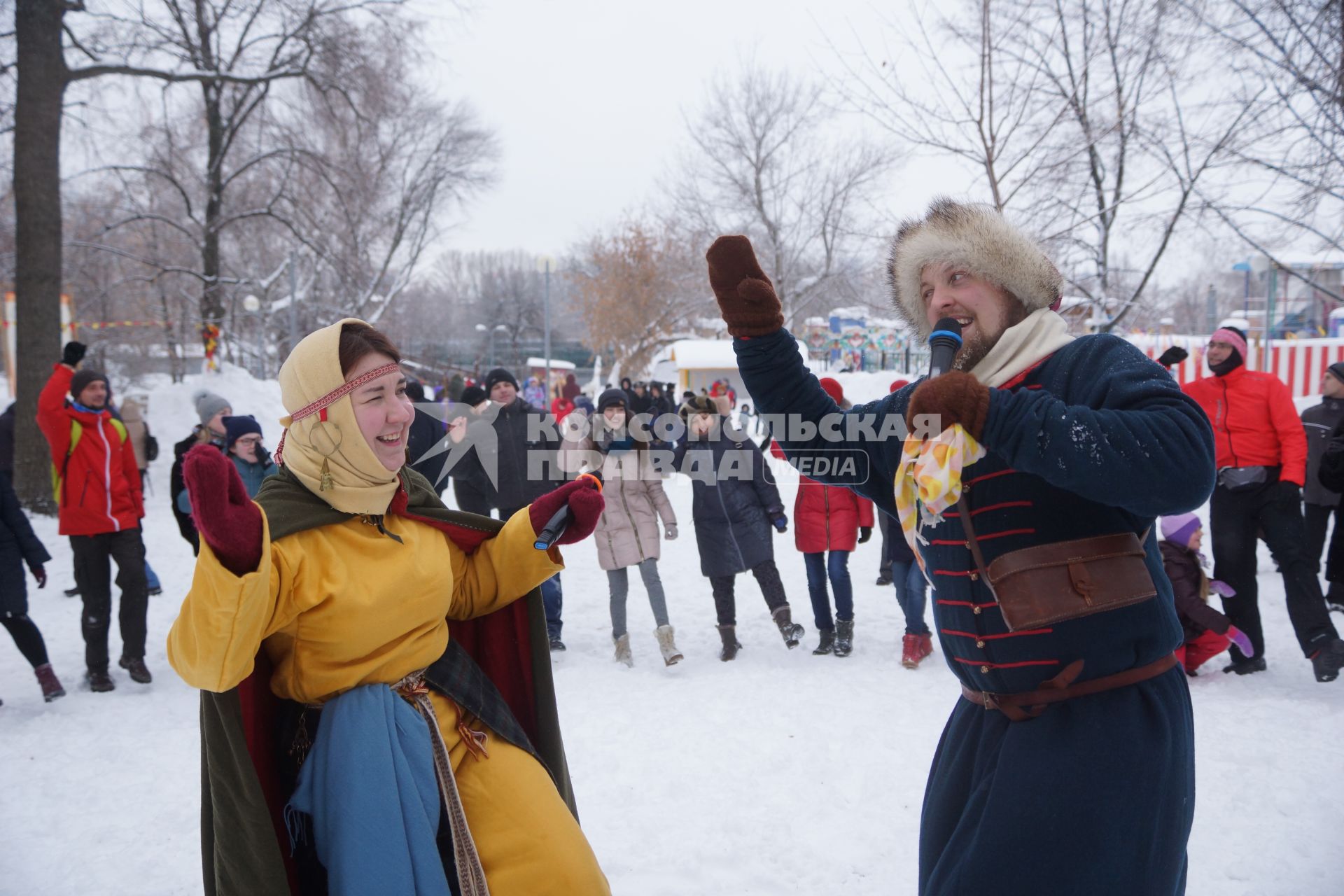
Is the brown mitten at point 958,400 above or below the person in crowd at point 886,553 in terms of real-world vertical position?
above

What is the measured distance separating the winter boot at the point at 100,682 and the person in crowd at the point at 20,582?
6.5 inches

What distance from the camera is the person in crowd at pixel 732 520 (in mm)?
6422

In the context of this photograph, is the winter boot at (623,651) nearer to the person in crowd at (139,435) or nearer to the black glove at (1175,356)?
the black glove at (1175,356)

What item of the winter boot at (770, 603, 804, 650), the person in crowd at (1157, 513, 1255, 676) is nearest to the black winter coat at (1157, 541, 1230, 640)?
the person in crowd at (1157, 513, 1255, 676)

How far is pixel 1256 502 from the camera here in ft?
17.8

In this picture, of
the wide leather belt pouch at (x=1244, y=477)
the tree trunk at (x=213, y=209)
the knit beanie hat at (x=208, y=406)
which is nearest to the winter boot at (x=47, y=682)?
the knit beanie hat at (x=208, y=406)

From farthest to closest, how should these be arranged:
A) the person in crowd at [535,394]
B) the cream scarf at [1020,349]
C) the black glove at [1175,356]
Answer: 1. the person in crowd at [535,394]
2. the black glove at [1175,356]
3. the cream scarf at [1020,349]

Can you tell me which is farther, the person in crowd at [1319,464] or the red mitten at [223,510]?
the person in crowd at [1319,464]

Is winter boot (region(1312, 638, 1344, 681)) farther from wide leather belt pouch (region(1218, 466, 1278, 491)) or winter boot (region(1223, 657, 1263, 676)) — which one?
wide leather belt pouch (region(1218, 466, 1278, 491))

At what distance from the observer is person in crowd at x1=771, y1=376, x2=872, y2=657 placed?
20.9 ft

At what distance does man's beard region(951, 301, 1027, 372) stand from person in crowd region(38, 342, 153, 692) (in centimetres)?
582

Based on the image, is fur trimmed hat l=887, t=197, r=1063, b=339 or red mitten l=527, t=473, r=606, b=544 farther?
red mitten l=527, t=473, r=606, b=544

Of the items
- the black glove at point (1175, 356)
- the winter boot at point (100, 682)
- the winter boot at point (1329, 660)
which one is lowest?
the winter boot at point (100, 682)

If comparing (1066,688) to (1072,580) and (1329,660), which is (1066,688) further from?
(1329,660)
